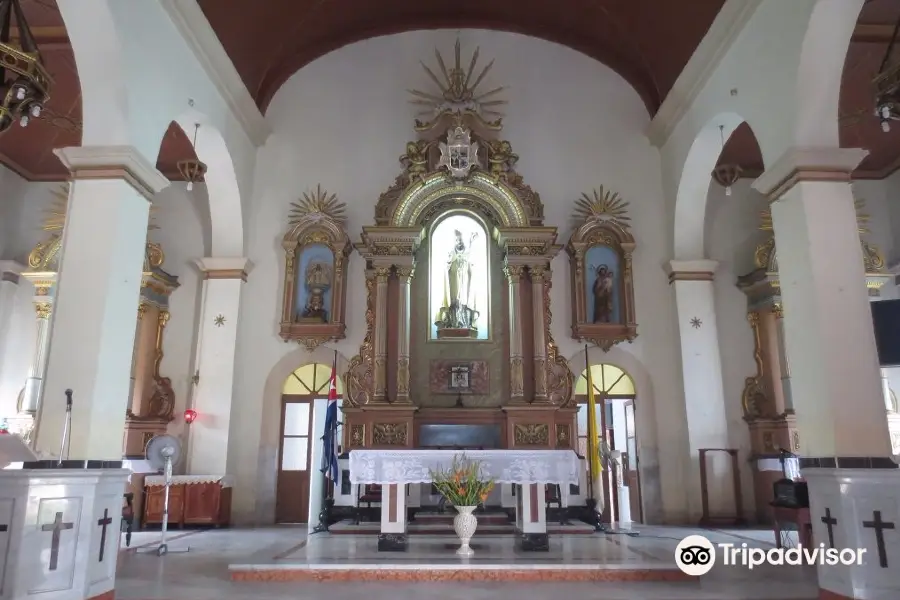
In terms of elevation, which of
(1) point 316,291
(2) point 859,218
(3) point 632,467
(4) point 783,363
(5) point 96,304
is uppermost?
(2) point 859,218

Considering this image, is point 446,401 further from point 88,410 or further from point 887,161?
point 887,161

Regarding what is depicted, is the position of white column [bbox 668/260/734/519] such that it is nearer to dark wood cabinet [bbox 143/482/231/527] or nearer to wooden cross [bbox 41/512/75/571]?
dark wood cabinet [bbox 143/482/231/527]

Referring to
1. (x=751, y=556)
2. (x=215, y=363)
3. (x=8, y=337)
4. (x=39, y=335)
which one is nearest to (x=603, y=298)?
(x=751, y=556)

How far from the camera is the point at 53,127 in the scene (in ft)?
34.9

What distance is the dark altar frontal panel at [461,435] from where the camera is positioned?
9906 millimetres

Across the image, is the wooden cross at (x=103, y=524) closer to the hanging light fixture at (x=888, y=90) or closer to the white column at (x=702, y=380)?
the hanging light fixture at (x=888, y=90)

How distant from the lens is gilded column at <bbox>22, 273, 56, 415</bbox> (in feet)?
35.6

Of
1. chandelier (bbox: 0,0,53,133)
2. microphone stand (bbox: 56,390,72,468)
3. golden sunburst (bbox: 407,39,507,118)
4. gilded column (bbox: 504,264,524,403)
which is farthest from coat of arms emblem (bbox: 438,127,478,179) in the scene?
microphone stand (bbox: 56,390,72,468)

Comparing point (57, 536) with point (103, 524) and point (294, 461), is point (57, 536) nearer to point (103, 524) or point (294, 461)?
point (103, 524)

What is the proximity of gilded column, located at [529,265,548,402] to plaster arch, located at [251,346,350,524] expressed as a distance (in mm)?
2990

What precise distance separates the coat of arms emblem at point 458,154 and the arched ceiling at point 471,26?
9.03 ft

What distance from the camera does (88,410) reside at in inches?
225

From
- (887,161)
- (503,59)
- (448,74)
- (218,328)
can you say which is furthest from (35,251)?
(887,161)

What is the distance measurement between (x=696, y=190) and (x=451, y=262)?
399 cm
